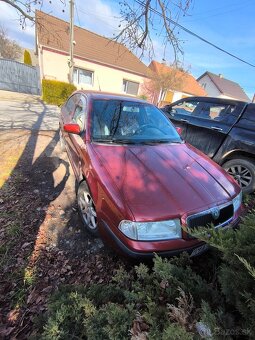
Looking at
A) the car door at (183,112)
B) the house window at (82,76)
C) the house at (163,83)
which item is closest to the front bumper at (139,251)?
the car door at (183,112)

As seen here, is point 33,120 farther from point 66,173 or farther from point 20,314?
point 20,314

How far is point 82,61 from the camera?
55.7ft

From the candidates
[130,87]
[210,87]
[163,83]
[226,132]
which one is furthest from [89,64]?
[210,87]

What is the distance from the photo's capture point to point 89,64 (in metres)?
17.4

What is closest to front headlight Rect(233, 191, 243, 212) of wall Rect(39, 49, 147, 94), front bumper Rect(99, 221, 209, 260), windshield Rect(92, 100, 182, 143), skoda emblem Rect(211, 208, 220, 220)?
skoda emblem Rect(211, 208, 220, 220)

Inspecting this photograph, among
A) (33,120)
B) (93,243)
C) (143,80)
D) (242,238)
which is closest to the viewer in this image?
(242,238)

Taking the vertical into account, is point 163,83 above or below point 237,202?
below

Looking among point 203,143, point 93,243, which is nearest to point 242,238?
point 93,243

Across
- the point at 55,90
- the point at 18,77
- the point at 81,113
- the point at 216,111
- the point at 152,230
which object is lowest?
the point at 18,77

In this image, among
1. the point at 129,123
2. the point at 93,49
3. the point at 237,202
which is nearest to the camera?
the point at 237,202

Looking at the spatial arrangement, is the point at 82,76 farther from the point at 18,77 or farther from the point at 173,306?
the point at 173,306

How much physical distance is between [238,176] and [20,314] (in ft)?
13.7

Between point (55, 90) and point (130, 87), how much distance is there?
29.7 feet

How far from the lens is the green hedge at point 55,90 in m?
13.3
